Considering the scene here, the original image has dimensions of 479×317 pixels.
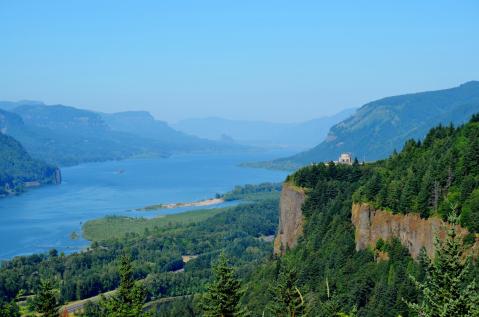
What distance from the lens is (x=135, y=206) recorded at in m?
140

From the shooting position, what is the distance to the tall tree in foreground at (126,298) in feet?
58.3

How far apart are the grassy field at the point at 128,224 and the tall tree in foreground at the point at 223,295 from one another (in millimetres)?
82768

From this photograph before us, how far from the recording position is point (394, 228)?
118 feet

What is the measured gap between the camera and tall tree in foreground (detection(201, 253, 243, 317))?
57.4 feet

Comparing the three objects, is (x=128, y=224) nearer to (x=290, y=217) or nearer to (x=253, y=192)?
(x=253, y=192)

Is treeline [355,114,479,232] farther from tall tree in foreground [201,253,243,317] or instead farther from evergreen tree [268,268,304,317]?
tall tree in foreground [201,253,243,317]

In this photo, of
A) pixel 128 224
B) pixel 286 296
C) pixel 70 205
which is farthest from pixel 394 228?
pixel 70 205

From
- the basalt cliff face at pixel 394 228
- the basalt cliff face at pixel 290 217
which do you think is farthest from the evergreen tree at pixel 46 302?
the basalt cliff face at pixel 290 217

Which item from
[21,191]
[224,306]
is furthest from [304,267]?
[21,191]

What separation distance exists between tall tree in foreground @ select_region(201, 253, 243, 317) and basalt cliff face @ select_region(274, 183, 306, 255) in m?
33.6

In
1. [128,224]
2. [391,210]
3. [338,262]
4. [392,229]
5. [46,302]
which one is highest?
[46,302]

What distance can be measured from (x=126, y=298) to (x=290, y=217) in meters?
34.5

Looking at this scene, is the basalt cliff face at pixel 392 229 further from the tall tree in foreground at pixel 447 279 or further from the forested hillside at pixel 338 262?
the tall tree in foreground at pixel 447 279

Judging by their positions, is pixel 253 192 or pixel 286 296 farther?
pixel 253 192
